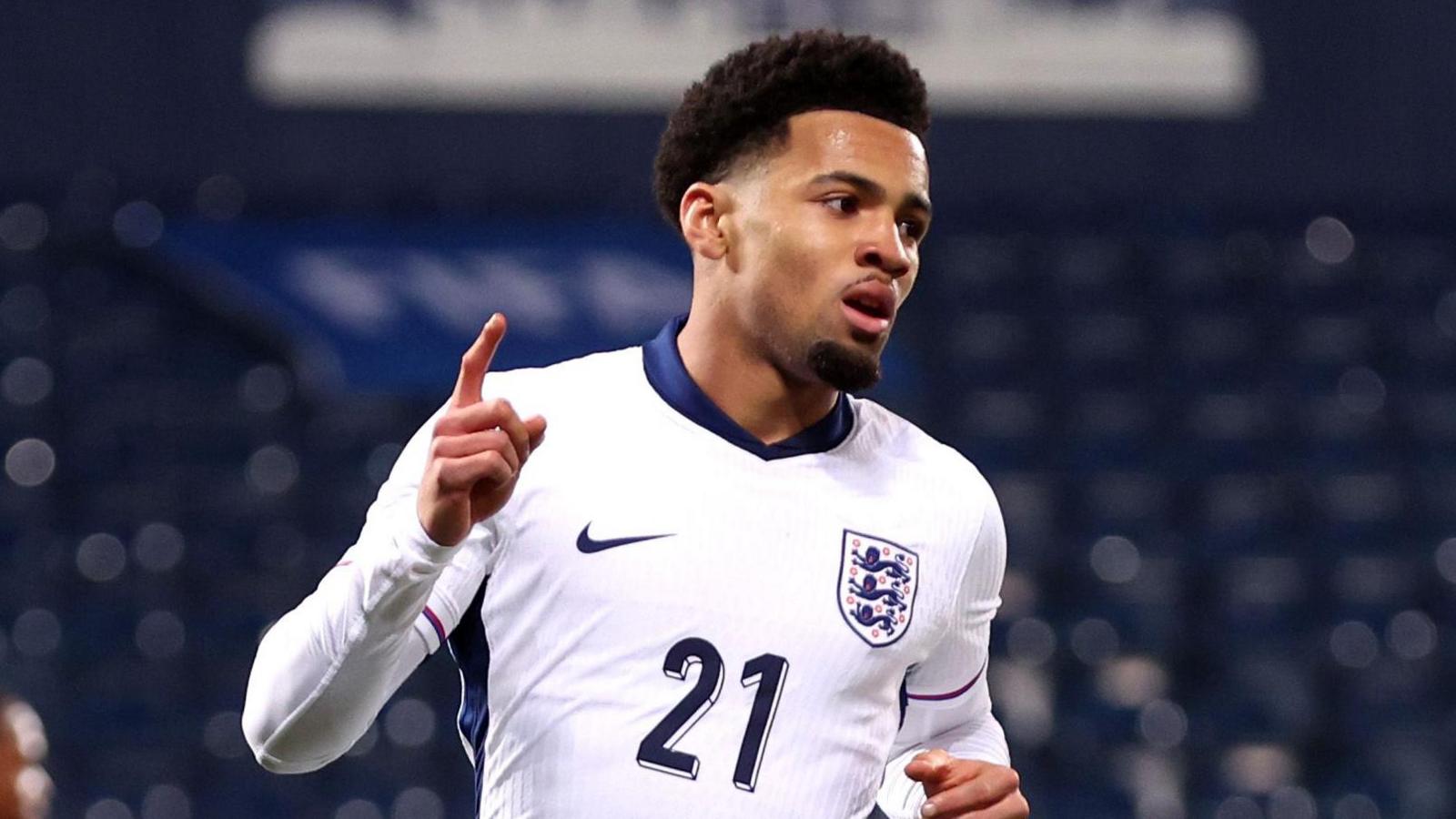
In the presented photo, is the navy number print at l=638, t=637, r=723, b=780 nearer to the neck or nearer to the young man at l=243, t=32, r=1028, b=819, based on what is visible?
the young man at l=243, t=32, r=1028, b=819

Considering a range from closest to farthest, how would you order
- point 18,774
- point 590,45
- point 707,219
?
point 707,219, point 18,774, point 590,45

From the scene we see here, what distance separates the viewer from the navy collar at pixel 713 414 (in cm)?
218

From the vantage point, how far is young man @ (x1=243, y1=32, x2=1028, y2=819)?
200cm

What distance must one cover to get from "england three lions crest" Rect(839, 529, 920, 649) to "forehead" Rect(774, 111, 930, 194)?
1.20 ft

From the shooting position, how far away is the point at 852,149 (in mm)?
2156

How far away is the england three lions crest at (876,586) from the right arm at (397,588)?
353 mm

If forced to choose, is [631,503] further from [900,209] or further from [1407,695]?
[1407,695]

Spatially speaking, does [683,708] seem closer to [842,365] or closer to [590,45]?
[842,365]

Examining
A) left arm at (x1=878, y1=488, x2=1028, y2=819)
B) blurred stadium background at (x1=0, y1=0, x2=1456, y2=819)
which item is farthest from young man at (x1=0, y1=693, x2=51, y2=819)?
blurred stadium background at (x1=0, y1=0, x2=1456, y2=819)

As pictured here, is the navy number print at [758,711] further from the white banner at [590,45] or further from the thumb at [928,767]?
the white banner at [590,45]

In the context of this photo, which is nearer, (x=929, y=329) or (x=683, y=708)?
(x=683, y=708)

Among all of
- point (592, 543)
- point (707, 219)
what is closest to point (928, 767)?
point (592, 543)

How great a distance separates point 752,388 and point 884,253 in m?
0.21

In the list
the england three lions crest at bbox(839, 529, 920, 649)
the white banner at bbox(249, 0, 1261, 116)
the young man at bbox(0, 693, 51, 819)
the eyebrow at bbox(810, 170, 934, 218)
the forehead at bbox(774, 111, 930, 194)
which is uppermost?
the white banner at bbox(249, 0, 1261, 116)
